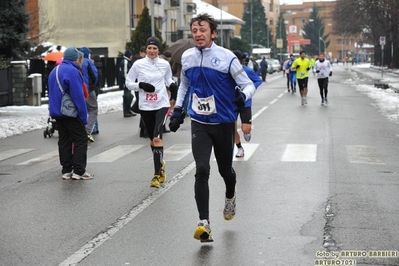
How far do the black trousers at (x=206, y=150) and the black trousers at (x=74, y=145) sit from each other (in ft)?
13.9

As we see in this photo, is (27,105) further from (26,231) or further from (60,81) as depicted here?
(26,231)

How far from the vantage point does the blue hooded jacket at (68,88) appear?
11.3 meters

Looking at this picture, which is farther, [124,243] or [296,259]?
[124,243]

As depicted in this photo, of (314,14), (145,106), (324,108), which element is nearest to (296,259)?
(145,106)

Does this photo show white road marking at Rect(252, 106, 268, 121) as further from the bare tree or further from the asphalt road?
the bare tree

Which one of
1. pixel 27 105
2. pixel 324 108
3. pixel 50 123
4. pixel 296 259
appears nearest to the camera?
pixel 296 259

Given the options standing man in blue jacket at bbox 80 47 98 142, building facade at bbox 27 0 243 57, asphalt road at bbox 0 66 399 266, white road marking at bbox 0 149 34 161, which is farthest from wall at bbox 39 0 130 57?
white road marking at bbox 0 149 34 161

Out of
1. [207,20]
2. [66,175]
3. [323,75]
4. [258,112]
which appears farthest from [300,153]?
[323,75]

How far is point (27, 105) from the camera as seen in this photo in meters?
30.1

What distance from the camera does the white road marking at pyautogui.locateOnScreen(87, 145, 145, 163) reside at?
13641 millimetres

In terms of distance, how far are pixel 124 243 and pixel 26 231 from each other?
116 cm

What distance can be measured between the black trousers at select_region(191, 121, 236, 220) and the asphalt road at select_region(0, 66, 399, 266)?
1.24 feet

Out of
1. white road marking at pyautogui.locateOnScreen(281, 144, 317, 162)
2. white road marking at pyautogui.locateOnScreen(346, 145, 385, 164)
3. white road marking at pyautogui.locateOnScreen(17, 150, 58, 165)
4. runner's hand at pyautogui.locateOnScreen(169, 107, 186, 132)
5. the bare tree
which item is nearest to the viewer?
runner's hand at pyautogui.locateOnScreen(169, 107, 186, 132)

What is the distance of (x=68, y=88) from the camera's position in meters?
11.3
